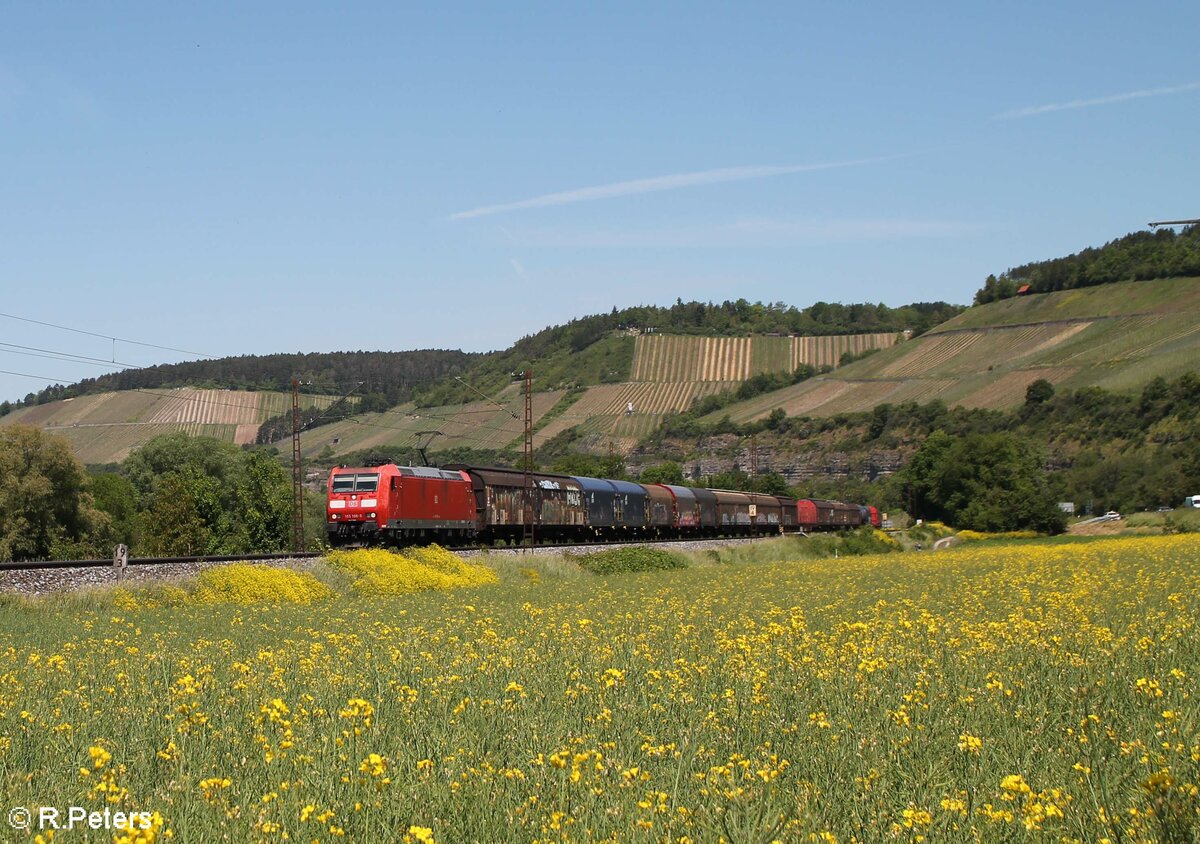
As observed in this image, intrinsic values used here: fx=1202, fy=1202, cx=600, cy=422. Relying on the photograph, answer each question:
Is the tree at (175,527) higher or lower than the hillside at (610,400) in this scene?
lower

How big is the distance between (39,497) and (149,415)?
104m

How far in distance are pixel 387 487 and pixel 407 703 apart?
98.7 ft

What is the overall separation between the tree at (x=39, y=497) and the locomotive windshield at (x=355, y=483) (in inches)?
1130

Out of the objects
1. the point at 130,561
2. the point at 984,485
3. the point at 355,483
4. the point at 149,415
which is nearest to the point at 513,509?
the point at 355,483

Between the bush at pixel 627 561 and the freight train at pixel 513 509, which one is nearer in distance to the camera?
the freight train at pixel 513 509

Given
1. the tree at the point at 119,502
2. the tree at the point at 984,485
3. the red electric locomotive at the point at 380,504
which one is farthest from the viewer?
the tree at the point at 119,502

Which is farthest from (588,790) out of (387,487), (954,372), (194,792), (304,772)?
(954,372)

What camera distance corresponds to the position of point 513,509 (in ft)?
158

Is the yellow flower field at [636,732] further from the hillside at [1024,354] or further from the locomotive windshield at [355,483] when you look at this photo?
the hillside at [1024,354]

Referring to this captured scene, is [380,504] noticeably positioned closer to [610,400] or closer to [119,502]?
[119,502]

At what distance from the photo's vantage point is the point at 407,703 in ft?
28.0

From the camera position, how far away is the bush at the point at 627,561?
41.3m

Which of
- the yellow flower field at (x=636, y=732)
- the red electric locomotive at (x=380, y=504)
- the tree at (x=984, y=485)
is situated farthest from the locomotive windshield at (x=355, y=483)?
the tree at (x=984, y=485)

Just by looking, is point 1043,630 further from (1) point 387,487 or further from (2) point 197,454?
(2) point 197,454
